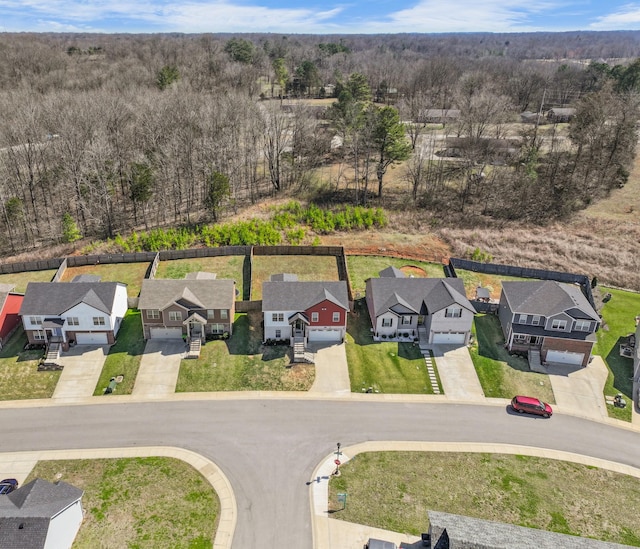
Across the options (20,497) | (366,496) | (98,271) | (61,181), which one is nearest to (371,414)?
(366,496)

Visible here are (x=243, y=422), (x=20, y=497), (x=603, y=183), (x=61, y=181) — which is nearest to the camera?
(x=20, y=497)

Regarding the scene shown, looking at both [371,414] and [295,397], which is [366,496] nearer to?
[371,414]

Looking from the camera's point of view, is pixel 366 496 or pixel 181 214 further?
pixel 181 214

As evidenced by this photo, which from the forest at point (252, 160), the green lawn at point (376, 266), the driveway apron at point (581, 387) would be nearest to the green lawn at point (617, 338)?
the driveway apron at point (581, 387)

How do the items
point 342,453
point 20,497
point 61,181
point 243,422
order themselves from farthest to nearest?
1. point 61,181
2. point 243,422
3. point 342,453
4. point 20,497

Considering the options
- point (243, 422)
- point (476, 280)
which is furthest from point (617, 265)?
point (243, 422)

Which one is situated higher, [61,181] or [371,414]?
[61,181]
